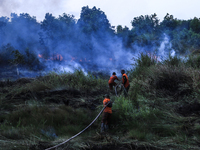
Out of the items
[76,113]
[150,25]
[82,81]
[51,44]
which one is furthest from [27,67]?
[150,25]

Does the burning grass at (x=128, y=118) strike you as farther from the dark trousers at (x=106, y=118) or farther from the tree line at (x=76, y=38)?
the tree line at (x=76, y=38)

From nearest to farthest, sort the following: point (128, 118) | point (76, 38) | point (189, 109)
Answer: point (189, 109) < point (128, 118) < point (76, 38)

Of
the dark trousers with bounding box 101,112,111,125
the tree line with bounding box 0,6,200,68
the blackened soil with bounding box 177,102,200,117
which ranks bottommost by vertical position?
the dark trousers with bounding box 101,112,111,125

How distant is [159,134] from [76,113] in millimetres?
2540

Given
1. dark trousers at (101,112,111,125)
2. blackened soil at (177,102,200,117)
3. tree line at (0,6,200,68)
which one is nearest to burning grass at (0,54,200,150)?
blackened soil at (177,102,200,117)

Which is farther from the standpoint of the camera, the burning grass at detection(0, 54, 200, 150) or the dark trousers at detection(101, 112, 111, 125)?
the dark trousers at detection(101, 112, 111, 125)

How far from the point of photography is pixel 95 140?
367 cm

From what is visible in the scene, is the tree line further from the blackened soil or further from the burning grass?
the blackened soil

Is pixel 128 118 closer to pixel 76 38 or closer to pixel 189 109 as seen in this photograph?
pixel 189 109

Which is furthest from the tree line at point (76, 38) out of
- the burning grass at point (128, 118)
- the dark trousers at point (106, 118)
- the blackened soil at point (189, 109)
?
the dark trousers at point (106, 118)

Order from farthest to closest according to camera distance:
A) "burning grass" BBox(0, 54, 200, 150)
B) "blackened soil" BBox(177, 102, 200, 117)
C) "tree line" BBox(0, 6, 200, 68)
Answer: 1. "tree line" BBox(0, 6, 200, 68)
2. "blackened soil" BBox(177, 102, 200, 117)
3. "burning grass" BBox(0, 54, 200, 150)

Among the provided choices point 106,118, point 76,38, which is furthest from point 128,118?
point 76,38

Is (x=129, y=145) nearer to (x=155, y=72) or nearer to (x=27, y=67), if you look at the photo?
(x=155, y=72)

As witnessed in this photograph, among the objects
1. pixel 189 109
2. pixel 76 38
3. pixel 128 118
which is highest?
pixel 76 38
